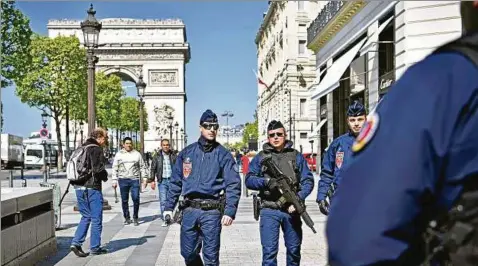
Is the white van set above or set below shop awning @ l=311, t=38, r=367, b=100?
below

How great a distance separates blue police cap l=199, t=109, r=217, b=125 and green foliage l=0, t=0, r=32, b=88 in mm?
27660

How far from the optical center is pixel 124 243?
11461mm

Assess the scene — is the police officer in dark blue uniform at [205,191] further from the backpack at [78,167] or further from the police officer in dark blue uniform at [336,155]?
the backpack at [78,167]

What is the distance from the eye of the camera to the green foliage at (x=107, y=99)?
221 ft

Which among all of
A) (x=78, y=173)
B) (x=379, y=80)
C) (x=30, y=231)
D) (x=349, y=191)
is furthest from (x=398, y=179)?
(x=379, y=80)

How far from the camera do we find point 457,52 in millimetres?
1396

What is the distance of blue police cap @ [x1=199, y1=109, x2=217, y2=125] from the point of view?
7.14 metres

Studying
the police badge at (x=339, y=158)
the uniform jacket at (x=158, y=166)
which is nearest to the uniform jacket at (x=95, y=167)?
the police badge at (x=339, y=158)

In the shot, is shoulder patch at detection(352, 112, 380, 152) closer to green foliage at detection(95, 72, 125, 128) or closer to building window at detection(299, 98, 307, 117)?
building window at detection(299, 98, 307, 117)

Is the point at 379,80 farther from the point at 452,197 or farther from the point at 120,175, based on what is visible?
the point at 452,197

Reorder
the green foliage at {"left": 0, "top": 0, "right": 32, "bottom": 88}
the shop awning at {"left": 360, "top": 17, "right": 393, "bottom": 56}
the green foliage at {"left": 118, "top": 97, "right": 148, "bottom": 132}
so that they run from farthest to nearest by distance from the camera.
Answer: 1. the green foliage at {"left": 118, "top": 97, "right": 148, "bottom": 132}
2. the green foliage at {"left": 0, "top": 0, "right": 32, "bottom": 88}
3. the shop awning at {"left": 360, "top": 17, "right": 393, "bottom": 56}

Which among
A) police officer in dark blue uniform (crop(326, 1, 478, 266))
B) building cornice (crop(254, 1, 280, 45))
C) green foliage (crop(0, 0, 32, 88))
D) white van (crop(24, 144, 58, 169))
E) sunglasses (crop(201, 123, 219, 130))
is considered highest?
building cornice (crop(254, 1, 280, 45))

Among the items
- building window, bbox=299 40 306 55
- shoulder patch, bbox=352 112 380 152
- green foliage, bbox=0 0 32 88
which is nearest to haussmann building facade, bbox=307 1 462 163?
shoulder patch, bbox=352 112 380 152

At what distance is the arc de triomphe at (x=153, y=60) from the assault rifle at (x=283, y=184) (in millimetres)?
80659
